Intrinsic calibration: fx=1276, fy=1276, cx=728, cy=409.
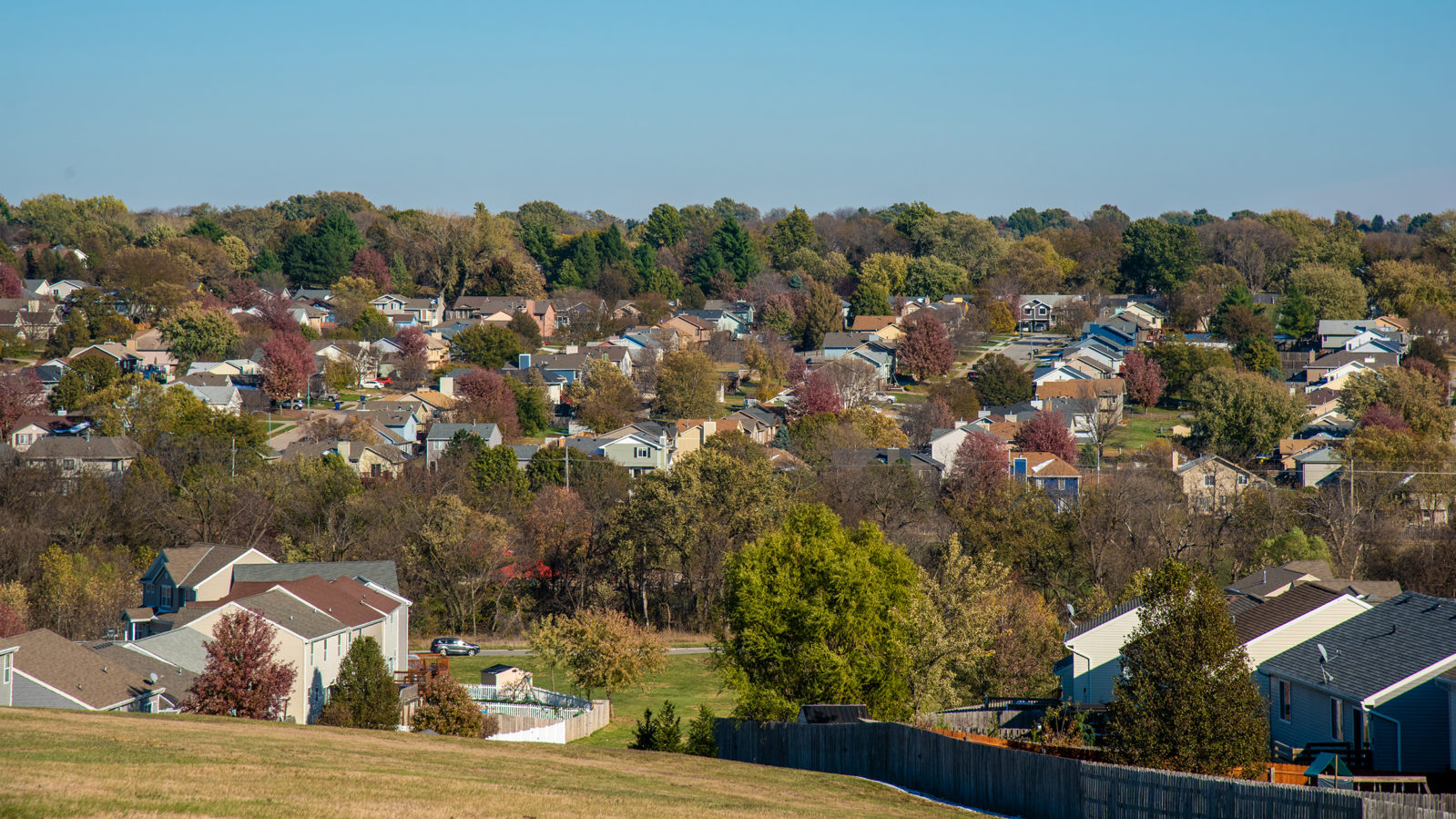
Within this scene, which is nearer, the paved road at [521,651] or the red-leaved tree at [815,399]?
the paved road at [521,651]

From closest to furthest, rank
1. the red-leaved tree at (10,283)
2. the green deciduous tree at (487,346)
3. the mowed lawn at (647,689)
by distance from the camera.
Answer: the mowed lawn at (647,689) < the green deciduous tree at (487,346) < the red-leaved tree at (10,283)

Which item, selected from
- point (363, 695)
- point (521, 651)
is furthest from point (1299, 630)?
point (521, 651)

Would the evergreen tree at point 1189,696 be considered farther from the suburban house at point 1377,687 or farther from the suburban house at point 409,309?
the suburban house at point 409,309

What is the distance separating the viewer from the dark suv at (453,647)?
149 ft

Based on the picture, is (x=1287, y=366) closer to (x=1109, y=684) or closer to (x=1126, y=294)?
(x=1126, y=294)

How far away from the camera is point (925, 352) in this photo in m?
88.1

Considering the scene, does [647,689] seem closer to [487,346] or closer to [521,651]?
[521,651]

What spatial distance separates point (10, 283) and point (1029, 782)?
108 metres

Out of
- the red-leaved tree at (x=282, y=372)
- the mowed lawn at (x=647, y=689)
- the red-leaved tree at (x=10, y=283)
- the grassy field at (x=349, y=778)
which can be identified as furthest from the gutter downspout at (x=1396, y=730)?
the red-leaved tree at (x=10, y=283)

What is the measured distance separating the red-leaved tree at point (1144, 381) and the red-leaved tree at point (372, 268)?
226 feet

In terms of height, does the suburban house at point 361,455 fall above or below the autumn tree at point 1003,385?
below

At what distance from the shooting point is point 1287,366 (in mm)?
88500

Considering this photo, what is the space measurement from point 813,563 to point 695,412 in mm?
51522

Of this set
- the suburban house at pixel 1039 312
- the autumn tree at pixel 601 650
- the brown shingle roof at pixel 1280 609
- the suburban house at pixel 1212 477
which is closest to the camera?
the brown shingle roof at pixel 1280 609
